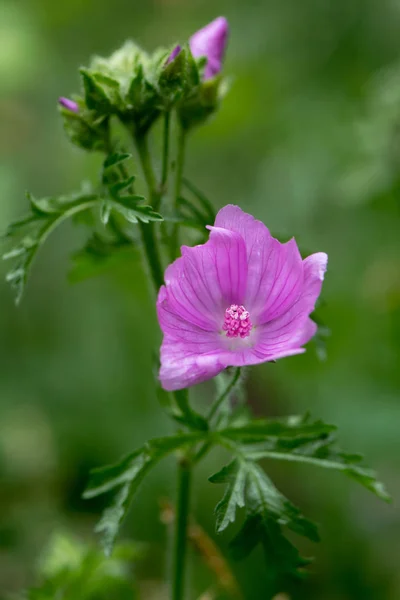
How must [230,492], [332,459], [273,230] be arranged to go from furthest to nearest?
1. [273,230]
2. [332,459]
3. [230,492]

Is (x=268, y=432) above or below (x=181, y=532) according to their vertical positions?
above

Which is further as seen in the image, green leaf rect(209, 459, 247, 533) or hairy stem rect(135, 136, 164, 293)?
hairy stem rect(135, 136, 164, 293)

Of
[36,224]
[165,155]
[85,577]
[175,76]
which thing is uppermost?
[175,76]

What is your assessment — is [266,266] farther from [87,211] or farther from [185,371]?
[87,211]

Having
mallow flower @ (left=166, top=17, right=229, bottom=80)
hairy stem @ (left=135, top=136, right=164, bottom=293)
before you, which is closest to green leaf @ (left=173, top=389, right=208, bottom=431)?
hairy stem @ (left=135, top=136, right=164, bottom=293)

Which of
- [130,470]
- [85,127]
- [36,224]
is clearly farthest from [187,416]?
[85,127]

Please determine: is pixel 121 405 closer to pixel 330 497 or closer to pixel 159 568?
pixel 159 568

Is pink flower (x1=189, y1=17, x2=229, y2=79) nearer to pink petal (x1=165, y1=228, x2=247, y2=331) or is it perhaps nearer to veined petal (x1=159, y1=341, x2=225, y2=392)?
pink petal (x1=165, y1=228, x2=247, y2=331)
